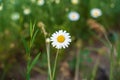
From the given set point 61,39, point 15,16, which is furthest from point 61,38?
point 15,16

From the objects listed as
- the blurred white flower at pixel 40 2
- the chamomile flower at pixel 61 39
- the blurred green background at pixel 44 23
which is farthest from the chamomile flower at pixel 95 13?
the chamomile flower at pixel 61 39

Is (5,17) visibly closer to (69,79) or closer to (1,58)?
(1,58)

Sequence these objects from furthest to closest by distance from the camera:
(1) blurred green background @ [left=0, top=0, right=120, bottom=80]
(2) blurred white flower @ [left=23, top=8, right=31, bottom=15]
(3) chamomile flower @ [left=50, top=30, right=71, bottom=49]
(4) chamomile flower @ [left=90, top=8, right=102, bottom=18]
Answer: (4) chamomile flower @ [left=90, top=8, right=102, bottom=18] → (2) blurred white flower @ [left=23, top=8, right=31, bottom=15] → (1) blurred green background @ [left=0, top=0, right=120, bottom=80] → (3) chamomile flower @ [left=50, top=30, right=71, bottom=49]

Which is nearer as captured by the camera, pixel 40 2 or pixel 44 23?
pixel 44 23

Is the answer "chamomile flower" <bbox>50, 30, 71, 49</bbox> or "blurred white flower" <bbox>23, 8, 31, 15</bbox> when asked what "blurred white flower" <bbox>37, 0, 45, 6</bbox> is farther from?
"chamomile flower" <bbox>50, 30, 71, 49</bbox>

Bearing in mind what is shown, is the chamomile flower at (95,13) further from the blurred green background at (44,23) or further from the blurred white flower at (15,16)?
the blurred white flower at (15,16)

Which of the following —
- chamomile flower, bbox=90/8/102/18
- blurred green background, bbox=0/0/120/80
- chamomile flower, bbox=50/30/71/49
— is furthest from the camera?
chamomile flower, bbox=90/8/102/18

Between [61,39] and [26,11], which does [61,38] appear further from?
[26,11]

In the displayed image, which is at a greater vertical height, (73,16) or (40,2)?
(40,2)

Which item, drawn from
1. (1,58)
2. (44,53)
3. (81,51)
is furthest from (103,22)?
(1,58)

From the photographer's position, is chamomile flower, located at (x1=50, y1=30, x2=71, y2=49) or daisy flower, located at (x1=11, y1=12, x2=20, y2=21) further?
daisy flower, located at (x1=11, y1=12, x2=20, y2=21)

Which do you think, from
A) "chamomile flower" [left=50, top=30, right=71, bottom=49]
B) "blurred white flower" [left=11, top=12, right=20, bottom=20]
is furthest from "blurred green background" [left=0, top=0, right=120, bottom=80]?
"chamomile flower" [left=50, top=30, right=71, bottom=49]
